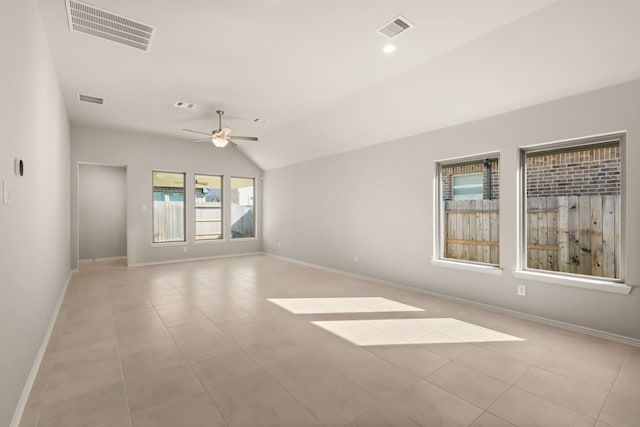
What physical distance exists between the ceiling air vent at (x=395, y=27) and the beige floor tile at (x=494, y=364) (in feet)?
10.6

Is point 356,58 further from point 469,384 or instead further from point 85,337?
point 85,337

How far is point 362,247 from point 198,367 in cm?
397

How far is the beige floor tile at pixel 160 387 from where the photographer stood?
7.06 ft

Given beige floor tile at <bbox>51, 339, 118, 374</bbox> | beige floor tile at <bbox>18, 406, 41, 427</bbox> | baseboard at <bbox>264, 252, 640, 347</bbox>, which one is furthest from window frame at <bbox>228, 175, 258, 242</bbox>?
beige floor tile at <bbox>18, 406, 41, 427</bbox>

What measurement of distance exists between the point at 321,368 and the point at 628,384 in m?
2.38

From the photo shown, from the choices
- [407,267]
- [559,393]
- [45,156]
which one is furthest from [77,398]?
[407,267]

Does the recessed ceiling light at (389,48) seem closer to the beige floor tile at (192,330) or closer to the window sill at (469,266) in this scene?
the window sill at (469,266)

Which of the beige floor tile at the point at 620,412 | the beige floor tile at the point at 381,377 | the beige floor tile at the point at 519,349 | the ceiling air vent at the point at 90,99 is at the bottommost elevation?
the beige floor tile at the point at 620,412

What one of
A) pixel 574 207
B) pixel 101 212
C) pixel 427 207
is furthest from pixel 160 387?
pixel 101 212

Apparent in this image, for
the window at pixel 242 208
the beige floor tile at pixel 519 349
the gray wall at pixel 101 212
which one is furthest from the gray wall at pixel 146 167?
the beige floor tile at pixel 519 349


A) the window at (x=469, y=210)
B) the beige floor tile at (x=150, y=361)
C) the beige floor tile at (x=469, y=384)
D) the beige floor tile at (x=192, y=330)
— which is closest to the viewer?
the beige floor tile at (x=469, y=384)

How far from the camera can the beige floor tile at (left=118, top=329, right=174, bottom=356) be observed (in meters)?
2.99

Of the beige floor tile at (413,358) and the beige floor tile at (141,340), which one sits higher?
the beige floor tile at (141,340)

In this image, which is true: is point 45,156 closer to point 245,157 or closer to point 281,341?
point 281,341
